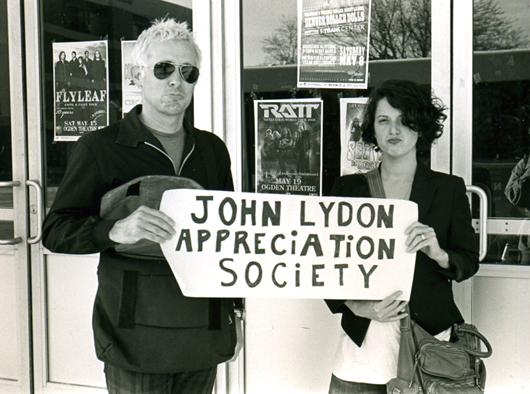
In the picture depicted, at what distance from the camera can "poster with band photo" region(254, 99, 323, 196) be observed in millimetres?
2871

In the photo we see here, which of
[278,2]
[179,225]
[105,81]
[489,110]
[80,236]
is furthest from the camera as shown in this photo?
[105,81]

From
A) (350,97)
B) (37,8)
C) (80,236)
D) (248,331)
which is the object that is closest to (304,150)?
(350,97)

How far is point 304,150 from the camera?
114 inches

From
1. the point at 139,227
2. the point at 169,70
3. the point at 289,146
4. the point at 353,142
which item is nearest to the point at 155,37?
the point at 169,70

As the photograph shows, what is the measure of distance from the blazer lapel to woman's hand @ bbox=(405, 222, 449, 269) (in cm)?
11

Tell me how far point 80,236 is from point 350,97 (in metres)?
1.50

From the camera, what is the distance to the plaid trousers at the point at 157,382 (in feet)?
6.37

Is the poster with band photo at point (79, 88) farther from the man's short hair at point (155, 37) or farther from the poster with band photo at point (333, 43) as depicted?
the man's short hair at point (155, 37)

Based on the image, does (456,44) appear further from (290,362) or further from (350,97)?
(290,362)

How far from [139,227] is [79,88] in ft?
5.51

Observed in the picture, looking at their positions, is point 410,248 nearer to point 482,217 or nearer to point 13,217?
point 482,217

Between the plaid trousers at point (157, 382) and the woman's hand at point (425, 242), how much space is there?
0.83 meters

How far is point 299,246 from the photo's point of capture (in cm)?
205

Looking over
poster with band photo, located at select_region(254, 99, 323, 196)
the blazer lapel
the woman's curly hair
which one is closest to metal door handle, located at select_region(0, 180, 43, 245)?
poster with band photo, located at select_region(254, 99, 323, 196)
